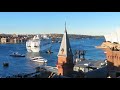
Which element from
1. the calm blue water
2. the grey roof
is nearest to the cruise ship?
the calm blue water

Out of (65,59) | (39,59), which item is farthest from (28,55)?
(65,59)

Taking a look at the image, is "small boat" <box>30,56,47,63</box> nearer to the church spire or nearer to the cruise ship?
the cruise ship

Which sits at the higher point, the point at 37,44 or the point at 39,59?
the point at 37,44

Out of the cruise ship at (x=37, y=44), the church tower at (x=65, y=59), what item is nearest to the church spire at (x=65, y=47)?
the church tower at (x=65, y=59)

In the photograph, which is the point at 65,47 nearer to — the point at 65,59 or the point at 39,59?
the point at 65,59
